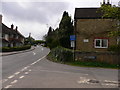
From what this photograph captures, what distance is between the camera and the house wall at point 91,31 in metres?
23.9

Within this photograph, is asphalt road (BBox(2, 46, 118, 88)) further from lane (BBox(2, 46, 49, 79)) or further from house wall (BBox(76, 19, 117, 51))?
house wall (BBox(76, 19, 117, 51))

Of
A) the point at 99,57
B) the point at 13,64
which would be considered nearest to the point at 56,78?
the point at 13,64

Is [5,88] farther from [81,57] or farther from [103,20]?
[103,20]

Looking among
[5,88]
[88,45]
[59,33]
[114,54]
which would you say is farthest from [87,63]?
[59,33]

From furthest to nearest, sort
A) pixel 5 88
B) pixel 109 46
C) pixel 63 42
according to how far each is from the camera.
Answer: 1. pixel 63 42
2. pixel 109 46
3. pixel 5 88

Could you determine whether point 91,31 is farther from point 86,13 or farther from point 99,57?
point 99,57

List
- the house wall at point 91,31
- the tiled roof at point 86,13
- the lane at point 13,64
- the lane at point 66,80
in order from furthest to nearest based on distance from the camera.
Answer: the tiled roof at point 86,13, the house wall at point 91,31, the lane at point 13,64, the lane at point 66,80

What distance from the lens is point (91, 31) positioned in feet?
79.0

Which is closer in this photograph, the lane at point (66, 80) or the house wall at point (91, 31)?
the lane at point (66, 80)

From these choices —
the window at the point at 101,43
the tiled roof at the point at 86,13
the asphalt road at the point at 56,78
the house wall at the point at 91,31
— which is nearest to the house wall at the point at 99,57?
the asphalt road at the point at 56,78

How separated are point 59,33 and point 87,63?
20.9 m

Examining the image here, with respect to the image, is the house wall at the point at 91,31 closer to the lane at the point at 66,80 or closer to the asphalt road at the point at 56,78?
the asphalt road at the point at 56,78

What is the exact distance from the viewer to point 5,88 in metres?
6.68

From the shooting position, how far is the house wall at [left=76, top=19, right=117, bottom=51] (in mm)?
23875
